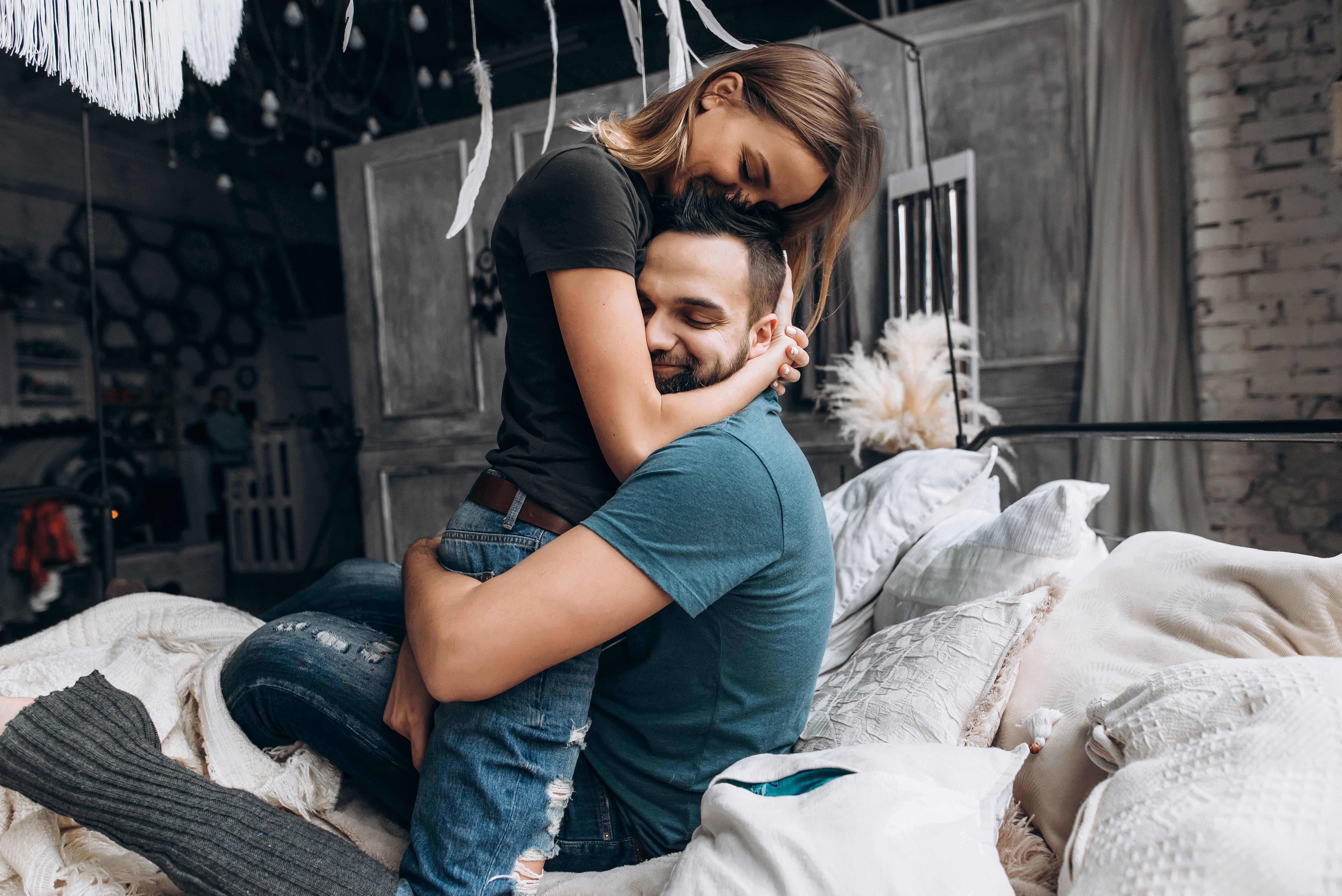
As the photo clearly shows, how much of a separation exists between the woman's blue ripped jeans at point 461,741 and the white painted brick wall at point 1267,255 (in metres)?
3.11

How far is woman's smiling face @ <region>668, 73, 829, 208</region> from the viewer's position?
1263 millimetres

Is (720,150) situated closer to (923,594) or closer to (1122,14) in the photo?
(923,594)

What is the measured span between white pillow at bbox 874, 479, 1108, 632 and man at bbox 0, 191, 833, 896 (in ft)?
1.49

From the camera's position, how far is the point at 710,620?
1000mm

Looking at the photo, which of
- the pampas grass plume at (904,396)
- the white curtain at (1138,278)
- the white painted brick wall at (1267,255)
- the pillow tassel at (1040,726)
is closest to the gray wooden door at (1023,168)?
the white curtain at (1138,278)

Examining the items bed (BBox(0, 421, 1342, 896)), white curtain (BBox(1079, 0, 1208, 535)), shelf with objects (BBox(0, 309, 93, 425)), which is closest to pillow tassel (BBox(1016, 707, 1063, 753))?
bed (BBox(0, 421, 1342, 896))

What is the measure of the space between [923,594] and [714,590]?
0.77 meters

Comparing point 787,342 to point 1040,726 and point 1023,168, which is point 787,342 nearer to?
point 1040,726

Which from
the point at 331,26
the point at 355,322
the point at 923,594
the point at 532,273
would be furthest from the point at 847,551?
the point at 331,26

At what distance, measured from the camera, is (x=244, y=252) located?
29.0ft

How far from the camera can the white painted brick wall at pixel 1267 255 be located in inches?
113

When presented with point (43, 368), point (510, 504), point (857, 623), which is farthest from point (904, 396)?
point (43, 368)

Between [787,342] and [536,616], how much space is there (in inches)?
24.1

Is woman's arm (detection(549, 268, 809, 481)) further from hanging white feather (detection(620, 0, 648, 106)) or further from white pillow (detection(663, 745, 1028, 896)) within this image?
hanging white feather (detection(620, 0, 648, 106))
